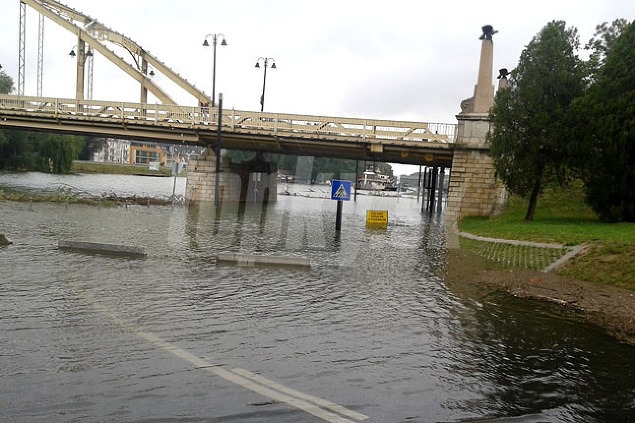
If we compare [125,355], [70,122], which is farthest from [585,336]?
[70,122]

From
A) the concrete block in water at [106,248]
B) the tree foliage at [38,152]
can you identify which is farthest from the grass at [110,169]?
the concrete block in water at [106,248]

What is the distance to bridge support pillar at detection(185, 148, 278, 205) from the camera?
4297 centimetres

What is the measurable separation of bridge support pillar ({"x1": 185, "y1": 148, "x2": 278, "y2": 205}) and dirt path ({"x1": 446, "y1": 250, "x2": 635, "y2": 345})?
30.4 meters

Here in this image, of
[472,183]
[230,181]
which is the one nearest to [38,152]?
[230,181]

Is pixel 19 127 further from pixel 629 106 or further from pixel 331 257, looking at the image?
pixel 629 106

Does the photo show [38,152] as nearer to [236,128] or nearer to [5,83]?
[5,83]

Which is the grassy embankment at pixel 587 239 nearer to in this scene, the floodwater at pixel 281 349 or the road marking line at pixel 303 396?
the floodwater at pixel 281 349

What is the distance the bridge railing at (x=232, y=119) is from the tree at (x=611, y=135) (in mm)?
12685

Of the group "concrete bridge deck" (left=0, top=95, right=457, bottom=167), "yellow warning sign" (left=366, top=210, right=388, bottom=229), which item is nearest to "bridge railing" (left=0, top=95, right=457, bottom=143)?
"concrete bridge deck" (left=0, top=95, right=457, bottom=167)

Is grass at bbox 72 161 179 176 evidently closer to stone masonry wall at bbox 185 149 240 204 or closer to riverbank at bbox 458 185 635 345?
stone masonry wall at bbox 185 149 240 204

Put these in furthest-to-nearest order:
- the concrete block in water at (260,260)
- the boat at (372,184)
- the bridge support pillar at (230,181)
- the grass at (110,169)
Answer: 1. the boat at (372,184)
2. the grass at (110,169)
3. the bridge support pillar at (230,181)
4. the concrete block in water at (260,260)

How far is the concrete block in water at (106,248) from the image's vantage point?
1418cm

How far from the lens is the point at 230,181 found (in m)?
46.3

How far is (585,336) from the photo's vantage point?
8367mm
